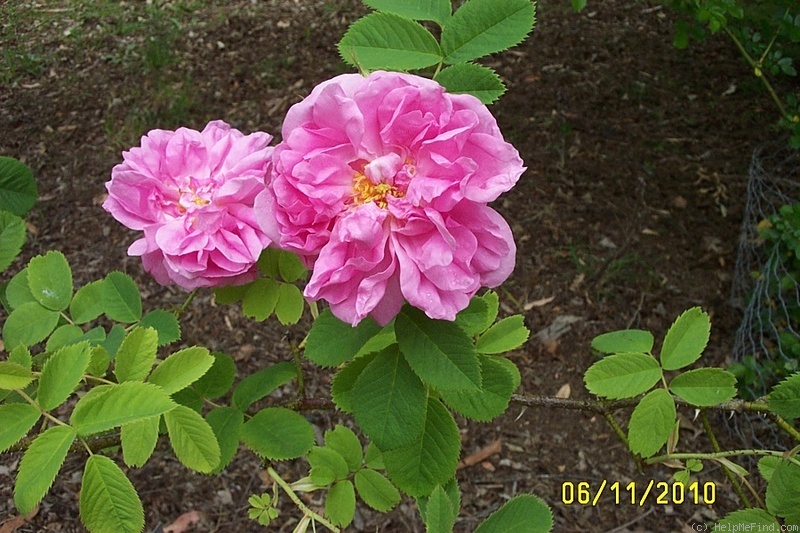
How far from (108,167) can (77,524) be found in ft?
5.30

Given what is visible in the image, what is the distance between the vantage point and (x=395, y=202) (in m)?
0.68

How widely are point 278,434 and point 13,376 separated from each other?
1.30 ft

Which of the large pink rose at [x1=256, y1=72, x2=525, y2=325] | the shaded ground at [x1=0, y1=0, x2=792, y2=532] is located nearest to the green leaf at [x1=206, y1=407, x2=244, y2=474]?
the large pink rose at [x1=256, y1=72, x2=525, y2=325]

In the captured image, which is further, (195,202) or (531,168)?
(531,168)

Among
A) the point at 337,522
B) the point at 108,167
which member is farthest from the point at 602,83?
the point at 337,522

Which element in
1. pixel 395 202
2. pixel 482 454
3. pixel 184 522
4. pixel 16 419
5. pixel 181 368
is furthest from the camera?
pixel 482 454

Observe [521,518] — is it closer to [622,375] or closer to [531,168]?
[622,375]

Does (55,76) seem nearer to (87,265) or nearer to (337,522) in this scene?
(87,265)

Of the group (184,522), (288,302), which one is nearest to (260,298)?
(288,302)

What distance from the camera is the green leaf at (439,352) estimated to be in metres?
0.72

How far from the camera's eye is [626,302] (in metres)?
2.56

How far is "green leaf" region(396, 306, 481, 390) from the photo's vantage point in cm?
72

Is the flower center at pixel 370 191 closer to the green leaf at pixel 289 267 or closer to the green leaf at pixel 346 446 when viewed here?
the green leaf at pixel 289 267

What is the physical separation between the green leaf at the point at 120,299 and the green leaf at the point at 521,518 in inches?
25.0
